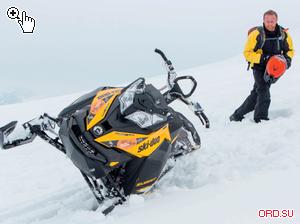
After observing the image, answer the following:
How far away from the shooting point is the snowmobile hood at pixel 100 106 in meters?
4.10

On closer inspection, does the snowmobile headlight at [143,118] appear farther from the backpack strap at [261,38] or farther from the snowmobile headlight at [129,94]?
the backpack strap at [261,38]

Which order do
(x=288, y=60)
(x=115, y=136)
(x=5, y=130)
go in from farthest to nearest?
(x=288, y=60), (x=5, y=130), (x=115, y=136)

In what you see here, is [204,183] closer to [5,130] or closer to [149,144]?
[149,144]

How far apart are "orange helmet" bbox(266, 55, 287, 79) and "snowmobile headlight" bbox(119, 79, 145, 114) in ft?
11.2

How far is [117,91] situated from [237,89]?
7.37 m

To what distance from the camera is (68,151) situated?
167 inches

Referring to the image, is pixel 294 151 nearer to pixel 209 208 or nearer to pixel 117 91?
pixel 209 208

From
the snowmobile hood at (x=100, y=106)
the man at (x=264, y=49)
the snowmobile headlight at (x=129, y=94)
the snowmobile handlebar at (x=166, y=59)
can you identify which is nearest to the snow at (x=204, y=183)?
the man at (x=264, y=49)

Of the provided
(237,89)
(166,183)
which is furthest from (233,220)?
(237,89)

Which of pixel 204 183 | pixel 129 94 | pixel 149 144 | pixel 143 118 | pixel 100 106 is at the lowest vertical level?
pixel 204 183

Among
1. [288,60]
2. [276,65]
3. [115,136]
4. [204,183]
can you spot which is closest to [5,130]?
[115,136]

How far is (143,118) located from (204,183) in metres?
1.05

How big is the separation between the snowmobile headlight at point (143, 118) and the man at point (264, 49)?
135 inches

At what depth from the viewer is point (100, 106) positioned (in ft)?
13.8
